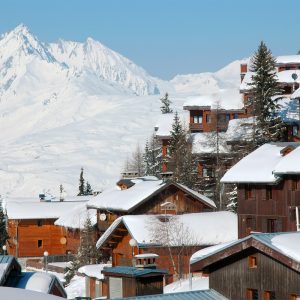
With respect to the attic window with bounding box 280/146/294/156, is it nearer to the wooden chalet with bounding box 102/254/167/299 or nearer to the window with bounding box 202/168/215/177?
the wooden chalet with bounding box 102/254/167/299

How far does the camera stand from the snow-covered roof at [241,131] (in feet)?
251

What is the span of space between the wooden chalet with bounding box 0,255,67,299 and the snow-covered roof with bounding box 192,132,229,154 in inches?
2006

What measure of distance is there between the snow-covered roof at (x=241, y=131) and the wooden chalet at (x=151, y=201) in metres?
9.24

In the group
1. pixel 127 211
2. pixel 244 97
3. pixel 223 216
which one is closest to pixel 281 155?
pixel 223 216

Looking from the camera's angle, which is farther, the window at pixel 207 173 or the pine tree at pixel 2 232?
the pine tree at pixel 2 232

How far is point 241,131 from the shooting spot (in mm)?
79875

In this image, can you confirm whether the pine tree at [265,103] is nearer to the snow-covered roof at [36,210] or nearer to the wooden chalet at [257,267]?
the snow-covered roof at [36,210]

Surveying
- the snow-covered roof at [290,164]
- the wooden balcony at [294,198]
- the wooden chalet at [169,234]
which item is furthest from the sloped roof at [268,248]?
the wooden chalet at [169,234]

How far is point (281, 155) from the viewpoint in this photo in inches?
2211

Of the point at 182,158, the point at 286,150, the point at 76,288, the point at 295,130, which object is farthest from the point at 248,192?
the point at 182,158

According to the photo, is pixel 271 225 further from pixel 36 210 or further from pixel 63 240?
pixel 36 210

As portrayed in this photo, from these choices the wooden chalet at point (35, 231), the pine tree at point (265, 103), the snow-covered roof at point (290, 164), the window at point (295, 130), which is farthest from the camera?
the wooden chalet at point (35, 231)

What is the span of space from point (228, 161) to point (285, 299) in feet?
175

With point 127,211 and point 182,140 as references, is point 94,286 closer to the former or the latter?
point 127,211
